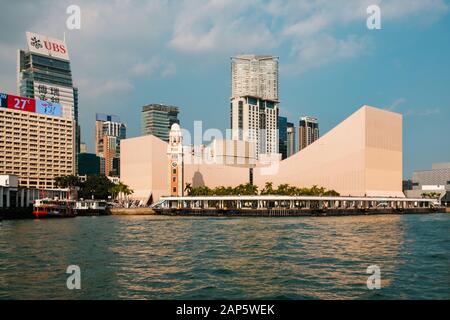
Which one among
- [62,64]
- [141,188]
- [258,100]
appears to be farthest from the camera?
[258,100]

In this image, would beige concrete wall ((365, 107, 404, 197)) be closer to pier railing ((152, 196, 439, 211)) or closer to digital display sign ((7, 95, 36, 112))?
pier railing ((152, 196, 439, 211))

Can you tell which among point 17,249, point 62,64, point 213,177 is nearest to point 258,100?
point 62,64

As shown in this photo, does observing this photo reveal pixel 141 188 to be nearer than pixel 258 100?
Yes

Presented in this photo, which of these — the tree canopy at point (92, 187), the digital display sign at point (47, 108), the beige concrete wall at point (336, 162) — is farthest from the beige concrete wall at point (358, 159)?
the digital display sign at point (47, 108)

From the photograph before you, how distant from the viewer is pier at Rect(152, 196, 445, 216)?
66812mm

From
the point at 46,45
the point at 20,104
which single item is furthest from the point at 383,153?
the point at 46,45

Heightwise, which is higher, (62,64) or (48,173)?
(62,64)

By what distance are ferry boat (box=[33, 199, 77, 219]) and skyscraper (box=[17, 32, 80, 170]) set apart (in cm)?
8786

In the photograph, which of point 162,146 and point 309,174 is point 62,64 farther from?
point 309,174

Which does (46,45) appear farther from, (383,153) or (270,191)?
(383,153)

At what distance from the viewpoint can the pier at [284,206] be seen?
6681 cm

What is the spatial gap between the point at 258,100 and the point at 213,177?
82940 millimetres

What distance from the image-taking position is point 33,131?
10969 cm

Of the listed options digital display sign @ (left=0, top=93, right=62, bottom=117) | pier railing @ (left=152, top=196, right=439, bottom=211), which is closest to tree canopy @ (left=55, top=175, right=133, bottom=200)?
digital display sign @ (left=0, top=93, right=62, bottom=117)
